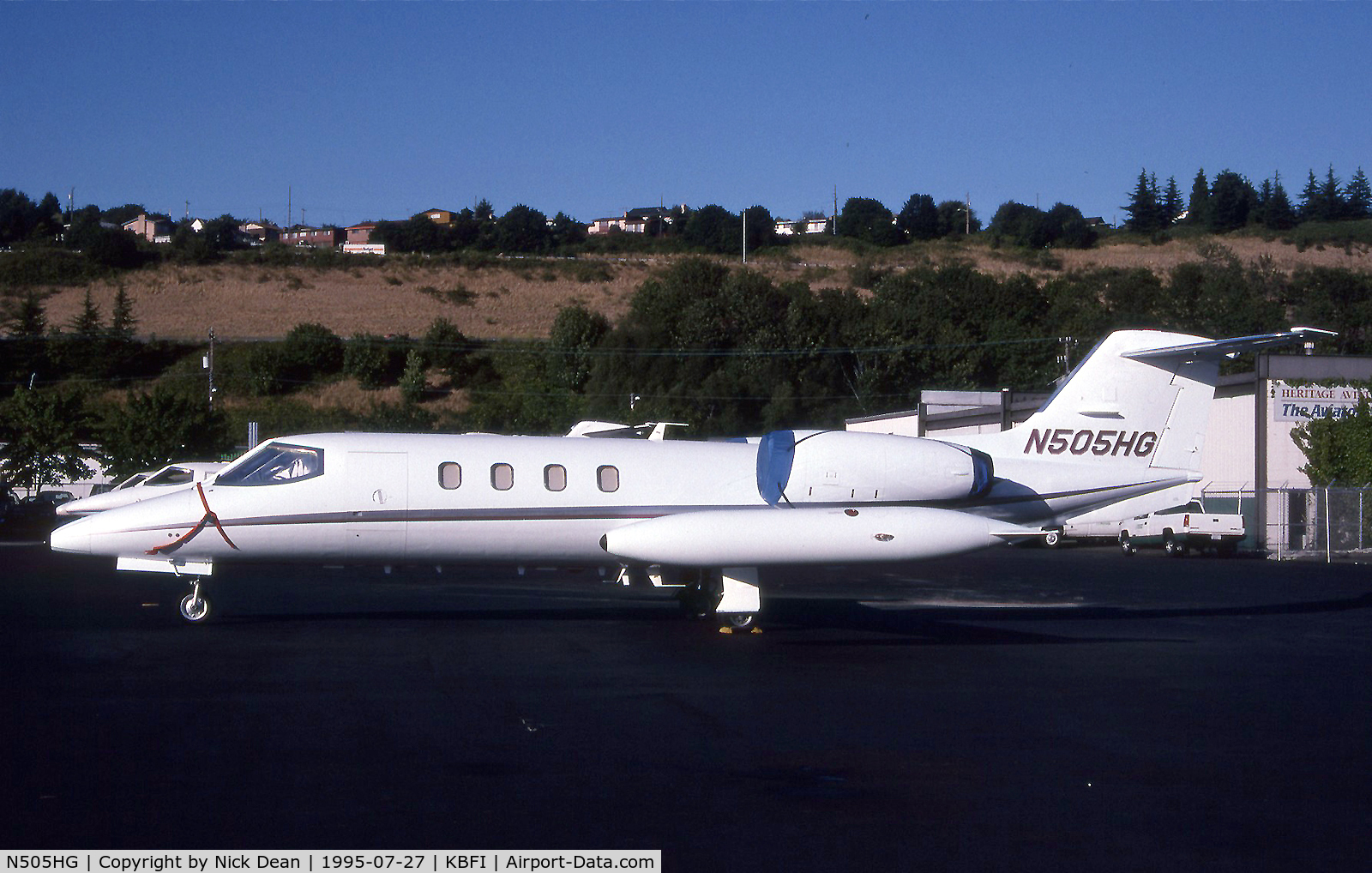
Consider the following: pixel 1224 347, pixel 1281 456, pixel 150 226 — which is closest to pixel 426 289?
pixel 1281 456

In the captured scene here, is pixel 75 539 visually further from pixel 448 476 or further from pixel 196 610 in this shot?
pixel 448 476

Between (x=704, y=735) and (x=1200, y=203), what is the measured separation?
139m

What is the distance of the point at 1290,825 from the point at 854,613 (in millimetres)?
12466

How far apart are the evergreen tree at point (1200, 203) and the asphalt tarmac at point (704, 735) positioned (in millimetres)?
123513

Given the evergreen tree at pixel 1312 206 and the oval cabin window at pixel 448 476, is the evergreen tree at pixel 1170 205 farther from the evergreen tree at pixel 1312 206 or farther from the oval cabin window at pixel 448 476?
the oval cabin window at pixel 448 476

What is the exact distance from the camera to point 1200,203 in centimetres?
13575

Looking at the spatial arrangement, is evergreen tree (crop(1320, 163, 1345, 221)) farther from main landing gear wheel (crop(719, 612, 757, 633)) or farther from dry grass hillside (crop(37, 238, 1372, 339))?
main landing gear wheel (crop(719, 612, 757, 633))

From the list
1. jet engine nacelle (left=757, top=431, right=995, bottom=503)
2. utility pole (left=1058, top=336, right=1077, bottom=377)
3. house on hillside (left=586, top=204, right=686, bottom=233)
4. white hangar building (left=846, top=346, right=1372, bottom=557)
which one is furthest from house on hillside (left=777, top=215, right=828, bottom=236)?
jet engine nacelle (left=757, top=431, right=995, bottom=503)

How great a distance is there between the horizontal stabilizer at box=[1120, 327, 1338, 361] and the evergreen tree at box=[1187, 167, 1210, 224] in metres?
123

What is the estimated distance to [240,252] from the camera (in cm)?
10769

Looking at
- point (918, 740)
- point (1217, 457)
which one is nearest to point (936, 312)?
point (1217, 457)

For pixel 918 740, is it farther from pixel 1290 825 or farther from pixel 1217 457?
pixel 1217 457

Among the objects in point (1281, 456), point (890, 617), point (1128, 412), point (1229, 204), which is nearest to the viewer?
point (1128, 412)

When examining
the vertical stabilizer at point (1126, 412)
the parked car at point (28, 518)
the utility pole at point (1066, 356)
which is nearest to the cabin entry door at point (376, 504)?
the vertical stabilizer at point (1126, 412)
